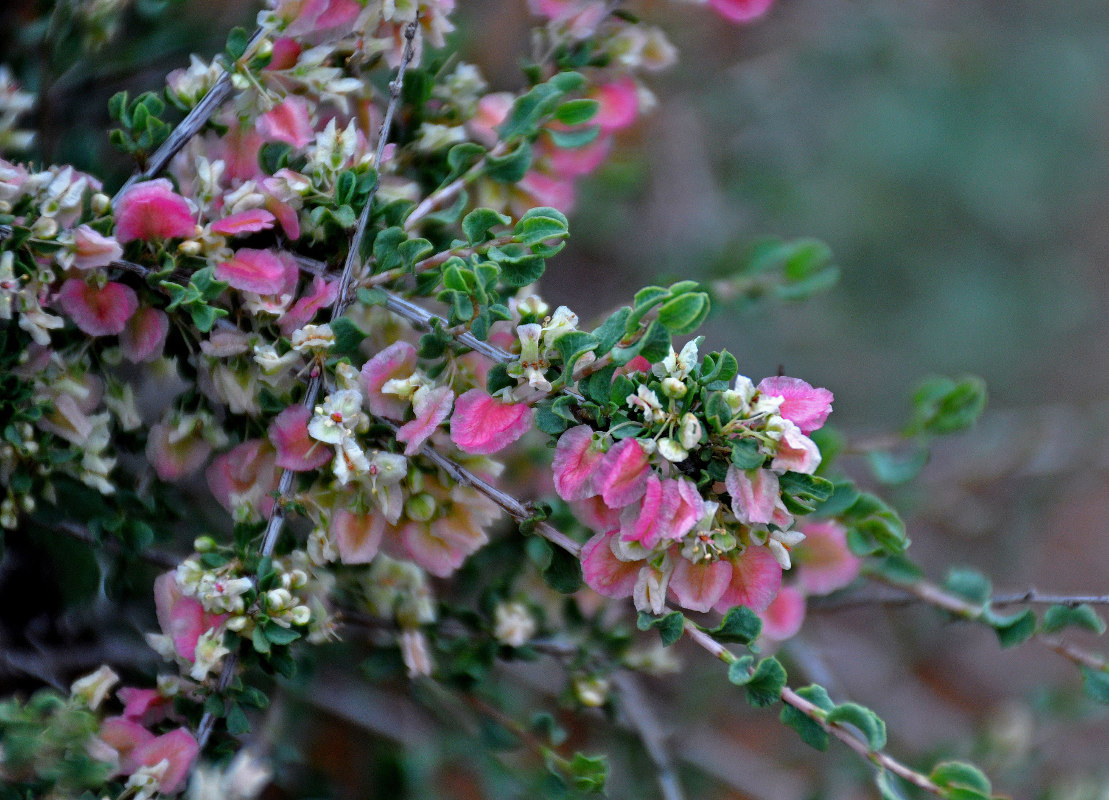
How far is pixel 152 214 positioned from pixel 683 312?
1.22ft

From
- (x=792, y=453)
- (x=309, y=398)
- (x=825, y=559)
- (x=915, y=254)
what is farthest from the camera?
(x=915, y=254)

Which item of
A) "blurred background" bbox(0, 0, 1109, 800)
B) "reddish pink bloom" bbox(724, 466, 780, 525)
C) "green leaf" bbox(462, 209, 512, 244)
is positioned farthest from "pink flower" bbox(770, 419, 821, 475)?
"blurred background" bbox(0, 0, 1109, 800)

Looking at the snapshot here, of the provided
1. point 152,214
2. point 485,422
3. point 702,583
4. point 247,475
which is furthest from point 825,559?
point 152,214

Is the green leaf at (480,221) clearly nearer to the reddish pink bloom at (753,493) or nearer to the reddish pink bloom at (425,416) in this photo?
the reddish pink bloom at (425,416)

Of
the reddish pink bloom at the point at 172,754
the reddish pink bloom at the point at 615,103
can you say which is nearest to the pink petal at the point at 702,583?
the reddish pink bloom at the point at 172,754

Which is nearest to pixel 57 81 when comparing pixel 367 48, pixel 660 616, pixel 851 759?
pixel 367 48

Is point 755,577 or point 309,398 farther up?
point 309,398

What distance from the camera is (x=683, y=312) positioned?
55cm

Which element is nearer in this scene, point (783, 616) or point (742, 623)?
point (742, 623)

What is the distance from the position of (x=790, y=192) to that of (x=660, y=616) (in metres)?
1.51

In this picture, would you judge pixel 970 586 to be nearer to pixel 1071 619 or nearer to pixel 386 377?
pixel 1071 619

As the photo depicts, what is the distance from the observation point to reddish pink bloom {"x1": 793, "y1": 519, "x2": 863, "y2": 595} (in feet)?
2.76

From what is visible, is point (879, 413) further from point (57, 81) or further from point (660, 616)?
point (57, 81)

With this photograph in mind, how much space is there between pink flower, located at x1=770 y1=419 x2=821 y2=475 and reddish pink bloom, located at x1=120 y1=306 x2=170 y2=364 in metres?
0.44
